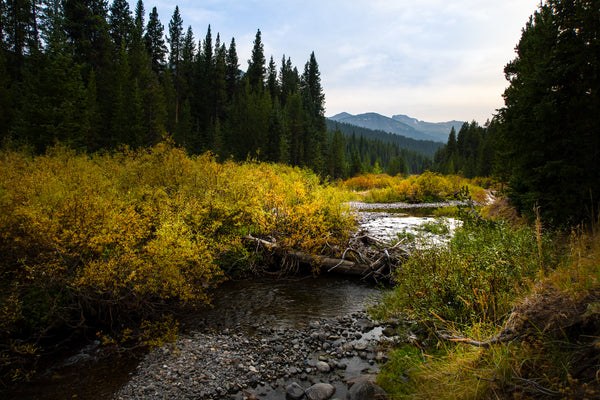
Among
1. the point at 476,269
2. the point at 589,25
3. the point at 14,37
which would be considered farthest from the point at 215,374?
the point at 14,37

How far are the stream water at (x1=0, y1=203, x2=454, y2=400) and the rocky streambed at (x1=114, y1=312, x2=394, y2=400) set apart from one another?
0.33 metres

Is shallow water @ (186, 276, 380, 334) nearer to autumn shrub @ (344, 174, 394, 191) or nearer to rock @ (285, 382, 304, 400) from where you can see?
rock @ (285, 382, 304, 400)

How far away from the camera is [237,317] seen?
26.7ft

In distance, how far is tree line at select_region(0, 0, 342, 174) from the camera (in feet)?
88.0

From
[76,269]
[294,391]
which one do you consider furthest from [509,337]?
[76,269]

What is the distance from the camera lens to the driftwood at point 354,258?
10633mm

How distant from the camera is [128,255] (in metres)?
6.31

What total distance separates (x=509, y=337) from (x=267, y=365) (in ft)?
14.4

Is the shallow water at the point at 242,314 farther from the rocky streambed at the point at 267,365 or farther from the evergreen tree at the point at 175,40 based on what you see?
the evergreen tree at the point at 175,40

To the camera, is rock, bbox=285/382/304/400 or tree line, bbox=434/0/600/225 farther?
tree line, bbox=434/0/600/225

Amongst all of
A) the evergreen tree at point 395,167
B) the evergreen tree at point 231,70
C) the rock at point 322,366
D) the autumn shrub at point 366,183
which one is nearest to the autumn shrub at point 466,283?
the rock at point 322,366

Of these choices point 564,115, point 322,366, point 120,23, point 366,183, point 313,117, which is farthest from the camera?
point 313,117

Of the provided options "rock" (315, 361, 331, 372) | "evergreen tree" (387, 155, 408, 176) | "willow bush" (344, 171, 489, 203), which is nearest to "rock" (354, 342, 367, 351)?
"rock" (315, 361, 331, 372)

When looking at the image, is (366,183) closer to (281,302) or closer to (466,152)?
(281,302)
